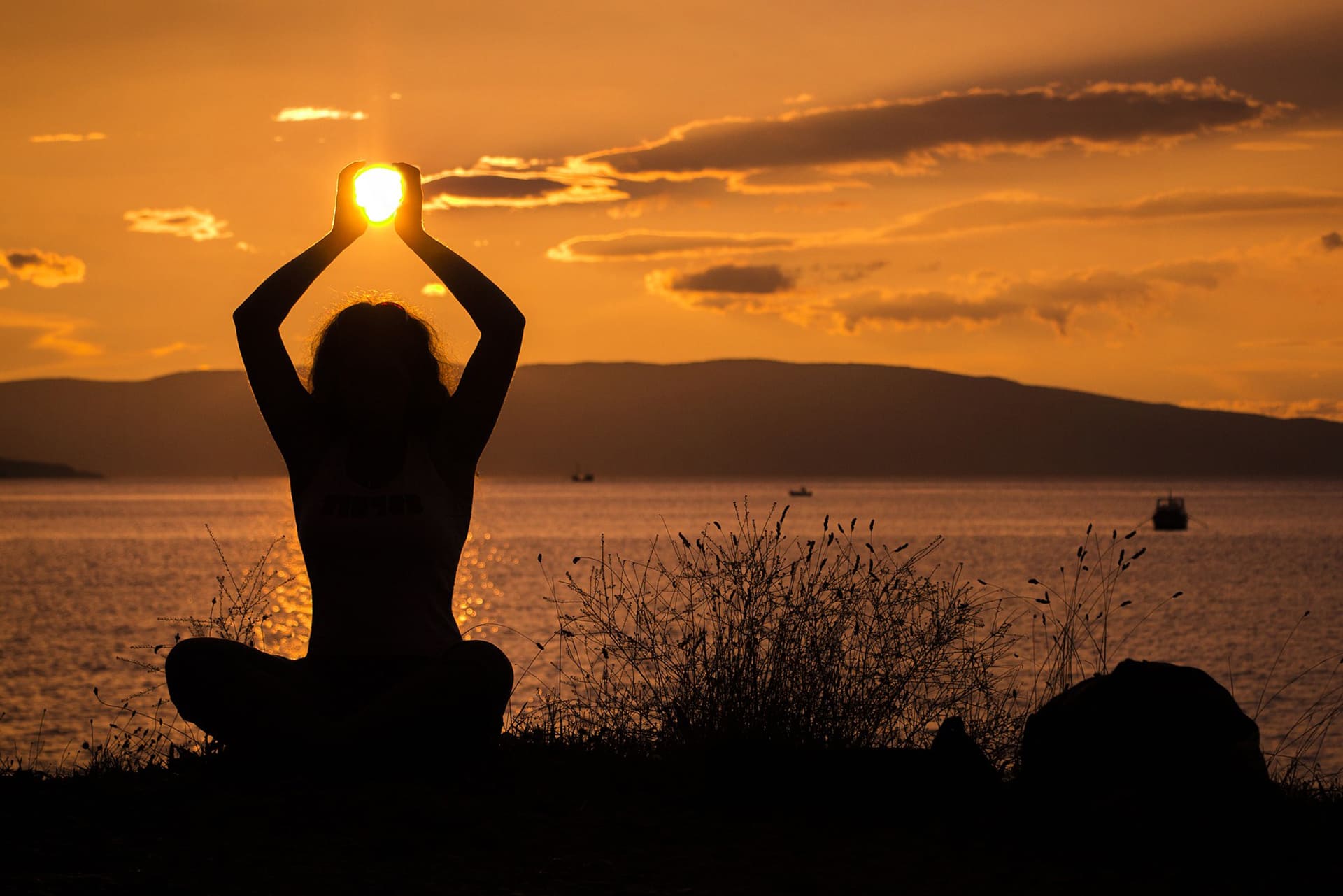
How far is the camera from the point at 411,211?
18.1ft

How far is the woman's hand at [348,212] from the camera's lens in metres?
5.42

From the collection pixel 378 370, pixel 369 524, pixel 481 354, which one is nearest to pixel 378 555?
pixel 369 524

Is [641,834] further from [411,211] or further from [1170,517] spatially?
[1170,517]

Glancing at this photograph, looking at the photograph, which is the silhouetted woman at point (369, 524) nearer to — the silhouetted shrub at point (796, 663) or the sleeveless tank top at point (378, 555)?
the sleeveless tank top at point (378, 555)

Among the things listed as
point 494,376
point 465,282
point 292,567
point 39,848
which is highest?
point 465,282

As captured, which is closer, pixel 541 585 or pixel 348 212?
pixel 348 212

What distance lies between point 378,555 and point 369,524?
0.12 meters

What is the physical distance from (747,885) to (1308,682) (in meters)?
26.9

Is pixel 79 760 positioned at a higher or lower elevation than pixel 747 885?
lower

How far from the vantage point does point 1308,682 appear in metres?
27.7

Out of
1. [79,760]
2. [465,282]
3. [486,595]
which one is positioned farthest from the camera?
[486,595]

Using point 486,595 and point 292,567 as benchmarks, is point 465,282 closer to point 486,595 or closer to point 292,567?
point 486,595

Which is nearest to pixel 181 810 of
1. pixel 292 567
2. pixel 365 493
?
pixel 365 493

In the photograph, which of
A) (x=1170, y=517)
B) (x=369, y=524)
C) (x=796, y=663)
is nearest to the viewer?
(x=369, y=524)
